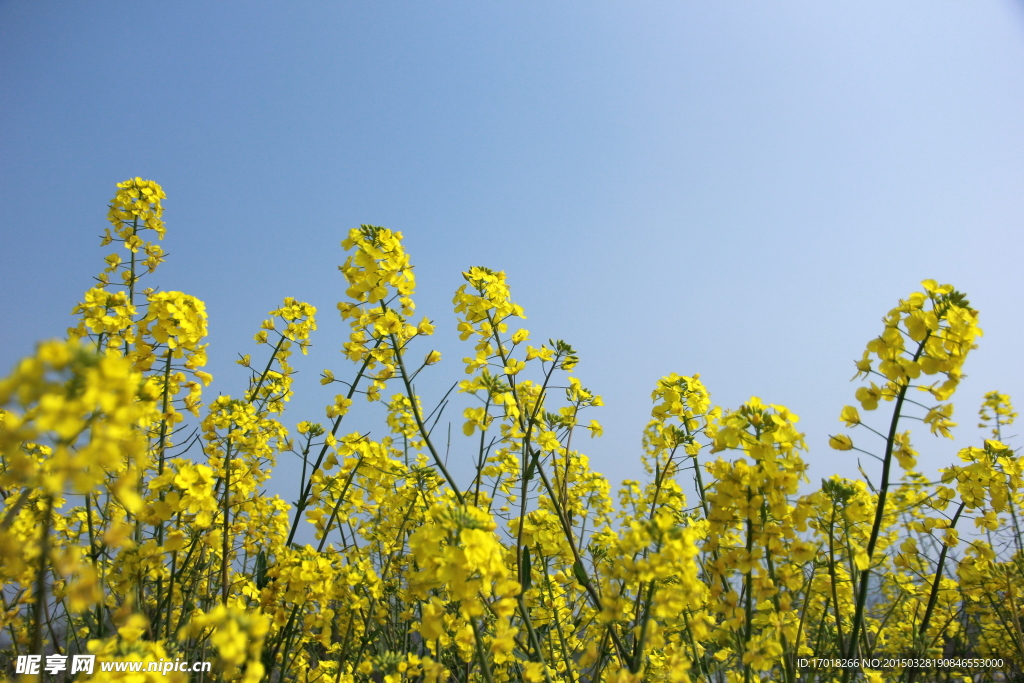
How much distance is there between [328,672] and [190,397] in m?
1.95

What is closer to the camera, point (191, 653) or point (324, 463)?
point (191, 653)

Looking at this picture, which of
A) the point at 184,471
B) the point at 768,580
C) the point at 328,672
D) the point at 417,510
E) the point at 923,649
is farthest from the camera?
the point at 417,510

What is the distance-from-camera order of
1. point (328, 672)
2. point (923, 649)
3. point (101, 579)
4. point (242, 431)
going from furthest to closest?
point (328, 672) < point (242, 431) < point (923, 649) < point (101, 579)

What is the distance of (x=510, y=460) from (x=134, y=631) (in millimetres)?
2676

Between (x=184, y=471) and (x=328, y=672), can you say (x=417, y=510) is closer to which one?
(x=328, y=672)

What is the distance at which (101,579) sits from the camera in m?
2.20


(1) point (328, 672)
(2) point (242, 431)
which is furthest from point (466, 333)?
(1) point (328, 672)

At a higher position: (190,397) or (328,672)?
(190,397)

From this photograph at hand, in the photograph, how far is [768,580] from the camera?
1862mm

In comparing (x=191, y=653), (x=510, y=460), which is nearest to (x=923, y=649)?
(x=510, y=460)

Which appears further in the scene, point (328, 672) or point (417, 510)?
point (417, 510)

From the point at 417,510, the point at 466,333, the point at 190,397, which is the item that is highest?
the point at 466,333

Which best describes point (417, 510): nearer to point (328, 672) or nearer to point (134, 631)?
point (328, 672)

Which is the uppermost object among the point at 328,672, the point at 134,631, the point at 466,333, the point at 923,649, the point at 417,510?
the point at 466,333
